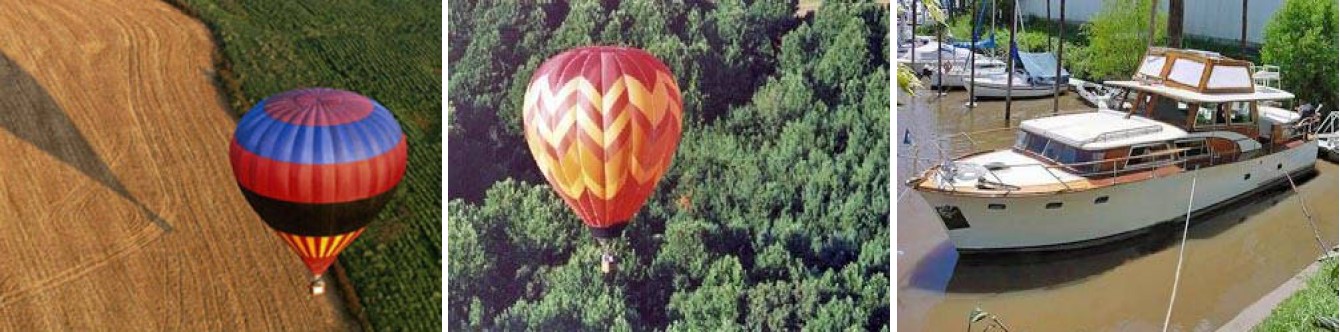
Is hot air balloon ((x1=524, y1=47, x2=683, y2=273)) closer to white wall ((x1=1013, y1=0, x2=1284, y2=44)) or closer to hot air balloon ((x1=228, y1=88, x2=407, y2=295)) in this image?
hot air balloon ((x1=228, y1=88, x2=407, y2=295))

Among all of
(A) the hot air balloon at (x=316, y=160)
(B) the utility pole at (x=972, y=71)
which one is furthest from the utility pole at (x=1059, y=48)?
(A) the hot air balloon at (x=316, y=160)

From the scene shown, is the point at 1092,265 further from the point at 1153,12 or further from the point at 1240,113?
the point at 1153,12

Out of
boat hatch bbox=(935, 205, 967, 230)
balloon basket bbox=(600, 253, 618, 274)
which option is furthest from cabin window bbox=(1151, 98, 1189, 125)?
balloon basket bbox=(600, 253, 618, 274)

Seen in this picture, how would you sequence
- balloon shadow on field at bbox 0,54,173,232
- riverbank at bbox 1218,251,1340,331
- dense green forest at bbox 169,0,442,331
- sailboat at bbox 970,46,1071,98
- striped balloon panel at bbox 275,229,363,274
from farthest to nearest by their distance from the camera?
balloon shadow on field at bbox 0,54,173,232 → dense green forest at bbox 169,0,442,331 → striped balloon panel at bbox 275,229,363,274 → sailboat at bbox 970,46,1071,98 → riverbank at bbox 1218,251,1340,331

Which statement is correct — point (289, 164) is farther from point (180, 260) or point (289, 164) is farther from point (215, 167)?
point (215, 167)

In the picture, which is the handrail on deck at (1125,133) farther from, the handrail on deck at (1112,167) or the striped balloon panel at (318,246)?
the striped balloon panel at (318,246)

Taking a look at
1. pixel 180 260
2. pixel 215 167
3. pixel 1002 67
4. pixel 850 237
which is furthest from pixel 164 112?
pixel 1002 67
